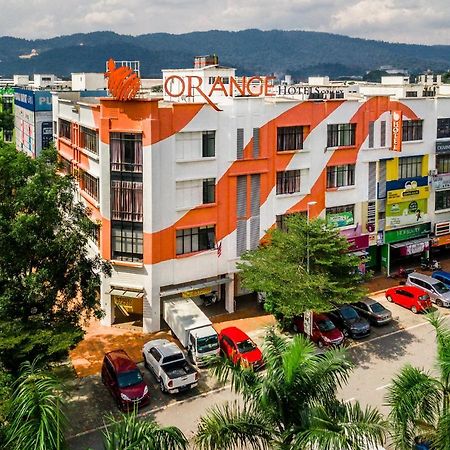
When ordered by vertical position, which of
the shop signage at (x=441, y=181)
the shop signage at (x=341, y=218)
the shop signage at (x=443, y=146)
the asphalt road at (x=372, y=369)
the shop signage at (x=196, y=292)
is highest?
the shop signage at (x=443, y=146)

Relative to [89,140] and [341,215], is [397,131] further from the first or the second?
[89,140]

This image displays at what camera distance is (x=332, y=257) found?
32812 mm

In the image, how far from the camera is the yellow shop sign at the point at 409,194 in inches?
1747

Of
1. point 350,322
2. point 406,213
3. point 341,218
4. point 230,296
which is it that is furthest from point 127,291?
point 406,213

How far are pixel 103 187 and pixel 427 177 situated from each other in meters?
25.6

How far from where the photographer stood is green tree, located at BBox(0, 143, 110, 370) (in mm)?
23594

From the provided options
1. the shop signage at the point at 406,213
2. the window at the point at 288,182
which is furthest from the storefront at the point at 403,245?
the window at the point at 288,182

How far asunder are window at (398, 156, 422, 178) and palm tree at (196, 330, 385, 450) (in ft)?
105

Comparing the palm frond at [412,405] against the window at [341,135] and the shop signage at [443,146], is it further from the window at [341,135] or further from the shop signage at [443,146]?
the shop signage at [443,146]

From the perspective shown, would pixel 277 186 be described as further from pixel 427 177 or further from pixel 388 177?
pixel 427 177

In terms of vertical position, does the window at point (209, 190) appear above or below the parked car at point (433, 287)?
above

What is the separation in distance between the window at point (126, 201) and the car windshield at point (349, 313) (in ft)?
44.0

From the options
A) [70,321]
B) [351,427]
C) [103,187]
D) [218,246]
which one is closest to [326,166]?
[218,246]

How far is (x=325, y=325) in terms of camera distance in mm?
34000
